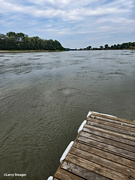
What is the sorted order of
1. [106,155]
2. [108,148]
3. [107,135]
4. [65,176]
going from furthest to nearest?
[107,135], [108,148], [106,155], [65,176]

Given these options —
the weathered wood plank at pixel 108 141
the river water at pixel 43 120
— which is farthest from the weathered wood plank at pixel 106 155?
the river water at pixel 43 120

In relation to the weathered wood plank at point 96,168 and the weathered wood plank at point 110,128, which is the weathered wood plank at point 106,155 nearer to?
the weathered wood plank at point 96,168

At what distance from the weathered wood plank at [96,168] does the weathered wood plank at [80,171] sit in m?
0.09

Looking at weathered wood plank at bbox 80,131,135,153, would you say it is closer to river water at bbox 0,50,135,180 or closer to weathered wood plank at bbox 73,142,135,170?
weathered wood plank at bbox 73,142,135,170

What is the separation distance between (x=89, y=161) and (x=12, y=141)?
14.1 feet

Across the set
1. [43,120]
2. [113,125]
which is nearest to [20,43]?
[43,120]

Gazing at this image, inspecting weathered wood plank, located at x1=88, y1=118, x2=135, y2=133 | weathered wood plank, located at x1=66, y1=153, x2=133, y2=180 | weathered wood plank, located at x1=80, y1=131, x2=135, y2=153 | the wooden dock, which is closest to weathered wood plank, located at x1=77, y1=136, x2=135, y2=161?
the wooden dock

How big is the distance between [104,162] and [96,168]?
351 mm

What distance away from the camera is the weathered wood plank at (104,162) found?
287cm

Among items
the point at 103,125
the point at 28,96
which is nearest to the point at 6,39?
the point at 28,96

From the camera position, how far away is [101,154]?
3383mm

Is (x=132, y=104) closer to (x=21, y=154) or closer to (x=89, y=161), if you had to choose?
(x=89, y=161)

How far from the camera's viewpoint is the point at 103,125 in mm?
4754

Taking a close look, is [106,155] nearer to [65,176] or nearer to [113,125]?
[65,176]
